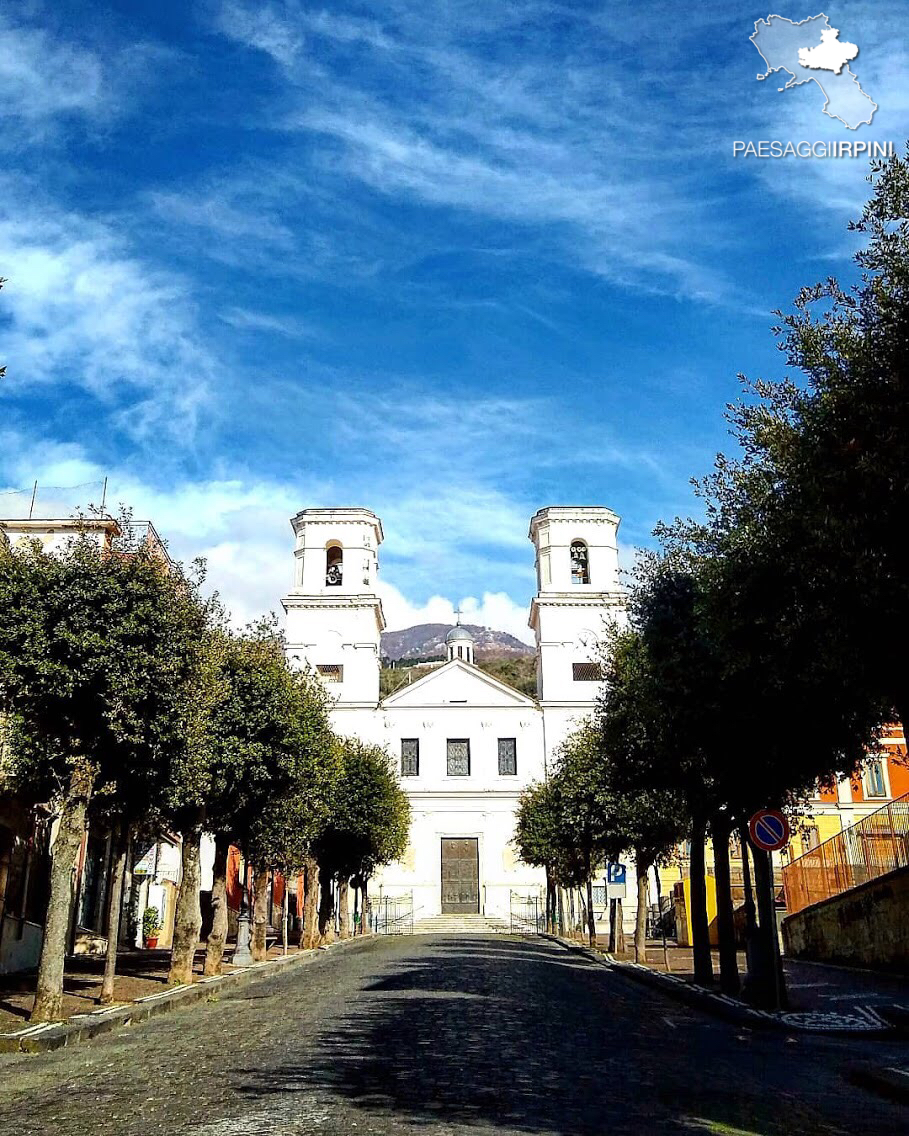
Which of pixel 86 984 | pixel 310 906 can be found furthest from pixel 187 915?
pixel 310 906

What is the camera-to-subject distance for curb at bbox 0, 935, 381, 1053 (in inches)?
481

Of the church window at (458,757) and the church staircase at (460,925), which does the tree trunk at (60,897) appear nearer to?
the church staircase at (460,925)

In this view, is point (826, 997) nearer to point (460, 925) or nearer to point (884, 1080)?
point (884, 1080)

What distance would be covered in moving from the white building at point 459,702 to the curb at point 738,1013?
131 feet

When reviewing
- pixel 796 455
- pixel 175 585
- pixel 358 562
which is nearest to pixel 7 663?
pixel 175 585

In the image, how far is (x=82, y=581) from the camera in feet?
50.8

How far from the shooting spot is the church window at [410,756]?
66.8 meters

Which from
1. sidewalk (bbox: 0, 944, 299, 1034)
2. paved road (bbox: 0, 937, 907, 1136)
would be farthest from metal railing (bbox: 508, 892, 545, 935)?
paved road (bbox: 0, 937, 907, 1136)

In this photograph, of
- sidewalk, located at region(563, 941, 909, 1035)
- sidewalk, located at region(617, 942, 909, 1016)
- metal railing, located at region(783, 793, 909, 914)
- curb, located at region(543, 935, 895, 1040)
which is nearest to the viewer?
curb, located at region(543, 935, 895, 1040)

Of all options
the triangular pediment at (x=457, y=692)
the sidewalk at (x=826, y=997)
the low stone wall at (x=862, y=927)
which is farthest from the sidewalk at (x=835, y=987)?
the triangular pediment at (x=457, y=692)

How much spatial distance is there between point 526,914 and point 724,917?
44.2m

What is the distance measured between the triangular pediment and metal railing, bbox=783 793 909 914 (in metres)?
38.1

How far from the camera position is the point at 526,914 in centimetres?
6131

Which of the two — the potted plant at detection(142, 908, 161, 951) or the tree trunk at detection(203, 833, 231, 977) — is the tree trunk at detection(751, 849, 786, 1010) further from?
the potted plant at detection(142, 908, 161, 951)
